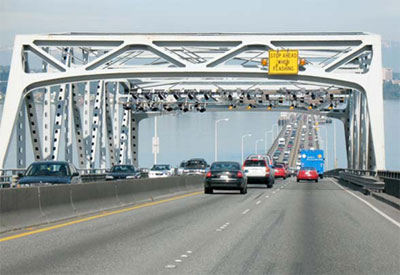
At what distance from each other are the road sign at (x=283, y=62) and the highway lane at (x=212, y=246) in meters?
21.9

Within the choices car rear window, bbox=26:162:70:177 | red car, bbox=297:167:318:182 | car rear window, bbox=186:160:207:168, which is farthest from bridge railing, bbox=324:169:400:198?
red car, bbox=297:167:318:182

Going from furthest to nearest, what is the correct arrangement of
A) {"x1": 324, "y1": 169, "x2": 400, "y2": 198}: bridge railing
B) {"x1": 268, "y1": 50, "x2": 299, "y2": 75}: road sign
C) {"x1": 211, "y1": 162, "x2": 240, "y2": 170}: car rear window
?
1. {"x1": 268, "y1": 50, "x2": 299, "y2": 75}: road sign
2. {"x1": 211, "y1": 162, "x2": 240, "y2": 170}: car rear window
3. {"x1": 324, "y1": 169, "x2": 400, "y2": 198}: bridge railing

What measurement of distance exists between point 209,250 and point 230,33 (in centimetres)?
3343

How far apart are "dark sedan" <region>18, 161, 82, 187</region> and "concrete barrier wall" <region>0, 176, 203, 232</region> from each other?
145 centimetres

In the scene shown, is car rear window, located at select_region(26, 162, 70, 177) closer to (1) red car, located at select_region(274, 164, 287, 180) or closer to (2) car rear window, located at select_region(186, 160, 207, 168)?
(2) car rear window, located at select_region(186, 160, 207, 168)

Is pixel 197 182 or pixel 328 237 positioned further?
pixel 197 182

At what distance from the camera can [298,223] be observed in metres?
21.0

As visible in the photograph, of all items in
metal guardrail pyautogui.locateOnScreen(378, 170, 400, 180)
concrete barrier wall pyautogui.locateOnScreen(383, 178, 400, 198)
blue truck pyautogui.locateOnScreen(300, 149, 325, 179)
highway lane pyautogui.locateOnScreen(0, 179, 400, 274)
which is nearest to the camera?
highway lane pyautogui.locateOnScreen(0, 179, 400, 274)

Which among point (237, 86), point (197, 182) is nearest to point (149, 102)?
point (237, 86)

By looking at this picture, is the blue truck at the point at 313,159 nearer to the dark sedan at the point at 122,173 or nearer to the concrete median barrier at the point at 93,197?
the dark sedan at the point at 122,173

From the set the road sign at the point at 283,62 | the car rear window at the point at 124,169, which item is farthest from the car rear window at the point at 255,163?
the car rear window at the point at 124,169

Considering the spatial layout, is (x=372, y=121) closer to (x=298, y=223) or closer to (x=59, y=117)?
(x=59, y=117)

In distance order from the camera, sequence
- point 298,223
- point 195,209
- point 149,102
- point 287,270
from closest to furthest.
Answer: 1. point 287,270
2. point 298,223
3. point 195,209
4. point 149,102

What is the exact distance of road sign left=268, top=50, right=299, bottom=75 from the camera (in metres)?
45.4
